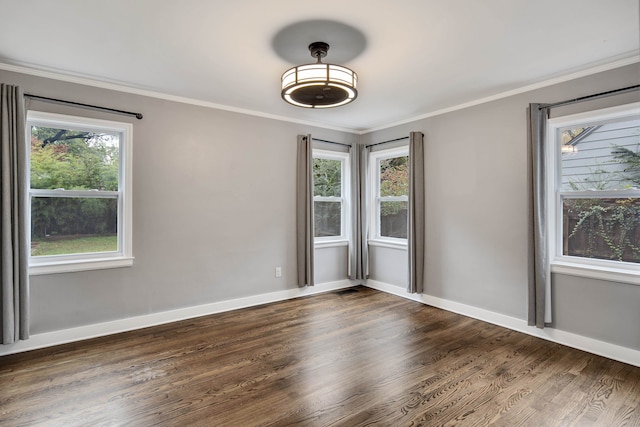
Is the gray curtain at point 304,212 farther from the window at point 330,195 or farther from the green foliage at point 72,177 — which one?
the green foliage at point 72,177

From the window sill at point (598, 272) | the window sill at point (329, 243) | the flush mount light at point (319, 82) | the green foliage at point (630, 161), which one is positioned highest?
the flush mount light at point (319, 82)

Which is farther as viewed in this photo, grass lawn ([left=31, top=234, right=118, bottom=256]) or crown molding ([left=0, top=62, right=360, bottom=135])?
grass lawn ([left=31, top=234, right=118, bottom=256])

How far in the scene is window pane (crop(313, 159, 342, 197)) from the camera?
5062 millimetres

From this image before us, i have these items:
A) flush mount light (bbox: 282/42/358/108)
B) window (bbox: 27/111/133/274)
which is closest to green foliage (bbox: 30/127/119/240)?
window (bbox: 27/111/133/274)

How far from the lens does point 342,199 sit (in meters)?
5.33

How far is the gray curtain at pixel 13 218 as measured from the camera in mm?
2775

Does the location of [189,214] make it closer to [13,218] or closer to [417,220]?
[13,218]

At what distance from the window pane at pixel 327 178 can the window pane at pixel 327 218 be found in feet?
0.55

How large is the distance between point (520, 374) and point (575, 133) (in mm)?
2237

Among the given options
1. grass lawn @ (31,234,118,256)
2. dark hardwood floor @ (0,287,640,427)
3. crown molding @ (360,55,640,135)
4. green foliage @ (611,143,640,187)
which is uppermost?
crown molding @ (360,55,640,135)

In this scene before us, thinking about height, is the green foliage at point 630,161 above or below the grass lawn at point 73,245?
above

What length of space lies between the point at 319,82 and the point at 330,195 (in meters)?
2.86

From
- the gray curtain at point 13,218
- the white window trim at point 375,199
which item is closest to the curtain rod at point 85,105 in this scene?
the gray curtain at point 13,218

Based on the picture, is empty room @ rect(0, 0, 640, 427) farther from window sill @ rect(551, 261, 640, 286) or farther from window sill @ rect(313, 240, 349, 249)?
window sill @ rect(313, 240, 349, 249)
